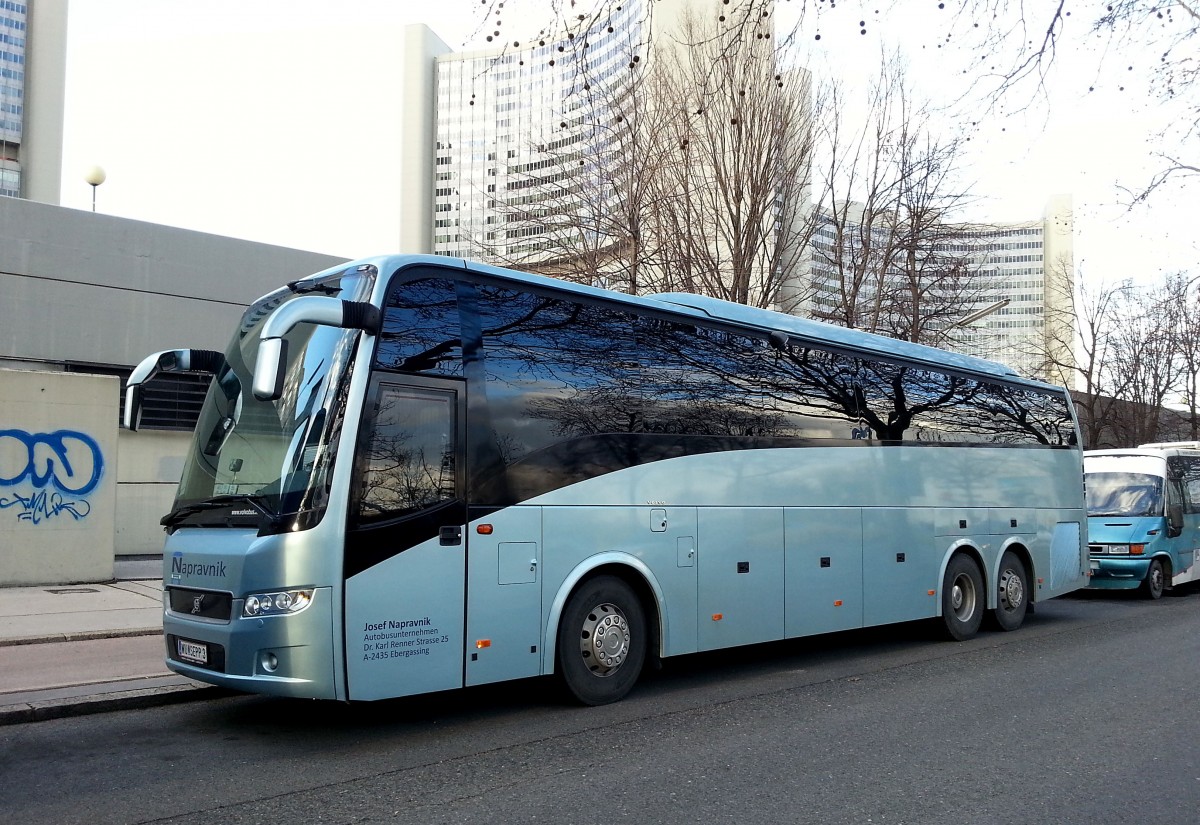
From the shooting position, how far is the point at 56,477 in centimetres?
1438

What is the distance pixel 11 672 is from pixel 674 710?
219 inches

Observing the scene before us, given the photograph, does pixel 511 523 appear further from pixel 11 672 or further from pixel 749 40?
pixel 749 40

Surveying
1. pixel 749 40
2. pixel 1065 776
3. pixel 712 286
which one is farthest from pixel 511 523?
pixel 749 40

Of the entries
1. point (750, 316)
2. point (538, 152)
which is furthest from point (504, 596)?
point (538, 152)

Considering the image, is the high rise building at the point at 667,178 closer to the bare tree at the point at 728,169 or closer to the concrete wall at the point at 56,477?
the bare tree at the point at 728,169

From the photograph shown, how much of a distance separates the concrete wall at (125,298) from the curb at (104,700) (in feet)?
25.9

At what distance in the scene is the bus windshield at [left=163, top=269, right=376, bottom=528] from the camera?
253 inches

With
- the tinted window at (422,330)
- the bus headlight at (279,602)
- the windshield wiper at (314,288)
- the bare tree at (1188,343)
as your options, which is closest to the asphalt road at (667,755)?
the bus headlight at (279,602)

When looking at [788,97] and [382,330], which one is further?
[788,97]

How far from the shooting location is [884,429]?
11164 millimetres

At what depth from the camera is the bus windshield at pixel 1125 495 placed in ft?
58.8

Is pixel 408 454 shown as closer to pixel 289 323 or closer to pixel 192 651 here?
pixel 289 323

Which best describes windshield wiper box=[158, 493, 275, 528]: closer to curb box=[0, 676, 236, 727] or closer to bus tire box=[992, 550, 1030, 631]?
curb box=[0, 676, 236, 727]

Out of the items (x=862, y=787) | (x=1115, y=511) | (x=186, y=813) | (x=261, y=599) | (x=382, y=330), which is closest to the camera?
(x=186, y=813)
